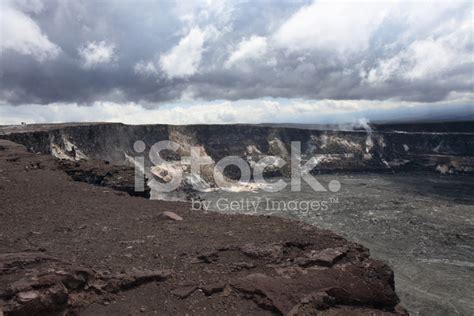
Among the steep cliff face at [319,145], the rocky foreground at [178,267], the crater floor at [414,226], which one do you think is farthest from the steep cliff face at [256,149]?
the rocky foreground at [178,267]

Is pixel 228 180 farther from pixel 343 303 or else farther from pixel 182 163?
pixel 343 303

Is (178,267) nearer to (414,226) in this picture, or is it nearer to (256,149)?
Result: (414,226)

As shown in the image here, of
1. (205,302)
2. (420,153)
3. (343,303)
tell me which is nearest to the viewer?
(205,302)

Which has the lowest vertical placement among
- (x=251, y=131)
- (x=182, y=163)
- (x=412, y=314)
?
(x=412, y=314)

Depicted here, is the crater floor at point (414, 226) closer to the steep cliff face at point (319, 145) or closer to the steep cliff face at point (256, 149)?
the steep cliff face at point (256, 149)

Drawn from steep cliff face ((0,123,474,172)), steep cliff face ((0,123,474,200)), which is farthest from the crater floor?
steep cliff face ((0,123,474,172))

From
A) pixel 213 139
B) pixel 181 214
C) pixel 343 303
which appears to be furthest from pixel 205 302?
pixel 213 139
